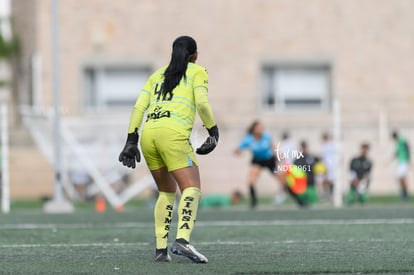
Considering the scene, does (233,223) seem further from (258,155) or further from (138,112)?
(258,155)

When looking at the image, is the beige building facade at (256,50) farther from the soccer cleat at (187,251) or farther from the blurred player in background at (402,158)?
the soccer cleat at (187,251)

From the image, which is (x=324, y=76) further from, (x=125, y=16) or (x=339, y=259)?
(x=339, y=259)

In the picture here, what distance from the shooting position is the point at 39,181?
36000 millimetres

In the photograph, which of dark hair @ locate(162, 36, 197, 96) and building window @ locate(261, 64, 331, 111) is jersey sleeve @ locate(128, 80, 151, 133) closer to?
dark hair @ locate(162, 36, 197, 96)

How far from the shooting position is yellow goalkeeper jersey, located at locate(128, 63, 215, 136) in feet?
34.0

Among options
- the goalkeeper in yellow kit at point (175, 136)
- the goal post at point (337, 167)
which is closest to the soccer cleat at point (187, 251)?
the goalkeeper in yellow kit at point (175, 136)

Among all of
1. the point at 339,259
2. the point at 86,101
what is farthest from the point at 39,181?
the point at 339,259

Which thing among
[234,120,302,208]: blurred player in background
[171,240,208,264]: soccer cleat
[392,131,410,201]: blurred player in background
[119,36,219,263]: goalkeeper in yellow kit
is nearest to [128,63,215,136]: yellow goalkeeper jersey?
[119,36,219,263]: goalkeeper in yellow kit

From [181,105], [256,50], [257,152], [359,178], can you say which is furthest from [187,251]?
[256,50]

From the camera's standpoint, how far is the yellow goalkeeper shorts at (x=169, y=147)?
1034 cm

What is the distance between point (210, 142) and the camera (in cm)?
1038

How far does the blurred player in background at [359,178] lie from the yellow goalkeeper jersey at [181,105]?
640 inches

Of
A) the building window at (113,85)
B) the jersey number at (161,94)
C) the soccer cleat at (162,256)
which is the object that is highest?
the building window at (113,85)

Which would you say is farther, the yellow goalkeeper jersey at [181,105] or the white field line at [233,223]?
the white field line at [233,223]
